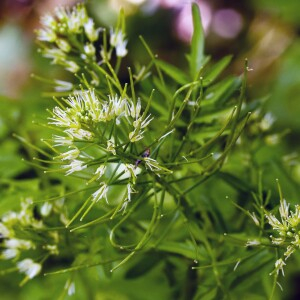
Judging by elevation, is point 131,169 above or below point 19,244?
above

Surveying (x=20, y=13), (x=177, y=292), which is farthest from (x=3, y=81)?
(x=177, y=292)

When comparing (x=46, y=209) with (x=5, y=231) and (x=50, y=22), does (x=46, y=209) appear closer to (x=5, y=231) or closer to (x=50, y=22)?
(x=5, y=231)

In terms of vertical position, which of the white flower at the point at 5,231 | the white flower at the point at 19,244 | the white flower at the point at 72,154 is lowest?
the white flower at the point at 19,244

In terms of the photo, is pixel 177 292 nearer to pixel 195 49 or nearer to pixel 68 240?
pixel 68 240

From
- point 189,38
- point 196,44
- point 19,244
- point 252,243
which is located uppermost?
point 196,44

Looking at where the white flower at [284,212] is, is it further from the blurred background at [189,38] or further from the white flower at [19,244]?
the blurred background at [189,38]

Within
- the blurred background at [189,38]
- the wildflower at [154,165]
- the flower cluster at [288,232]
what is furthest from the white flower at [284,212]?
the blurred background at [189,38]

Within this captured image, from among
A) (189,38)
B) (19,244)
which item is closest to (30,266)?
(19,244)
